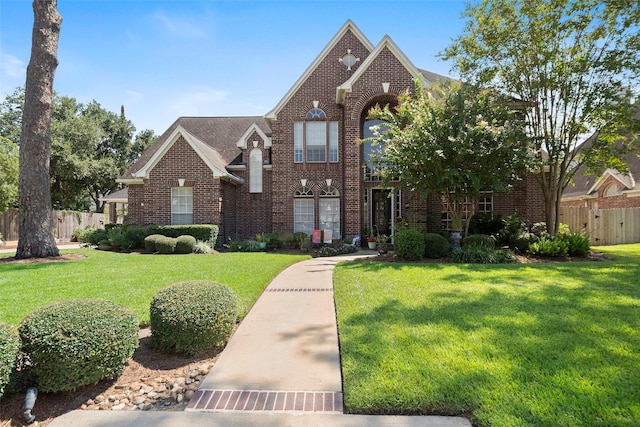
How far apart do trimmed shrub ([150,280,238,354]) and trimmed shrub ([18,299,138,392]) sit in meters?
0.46

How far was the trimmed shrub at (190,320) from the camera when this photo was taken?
12.4 feet

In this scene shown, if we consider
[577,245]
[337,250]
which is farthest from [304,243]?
[577,245]

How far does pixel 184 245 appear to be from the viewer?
45.1ft

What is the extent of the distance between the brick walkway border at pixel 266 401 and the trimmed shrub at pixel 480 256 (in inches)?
319

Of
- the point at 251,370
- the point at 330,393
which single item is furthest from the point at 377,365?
the point at 251,370

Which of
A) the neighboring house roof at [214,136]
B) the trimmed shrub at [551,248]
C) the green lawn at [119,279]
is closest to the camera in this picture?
the green lawn at [119,279]

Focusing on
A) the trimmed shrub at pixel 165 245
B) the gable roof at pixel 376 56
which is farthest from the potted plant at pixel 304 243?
the gable roof at pixel 376 56

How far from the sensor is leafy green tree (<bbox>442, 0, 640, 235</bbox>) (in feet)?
35.0

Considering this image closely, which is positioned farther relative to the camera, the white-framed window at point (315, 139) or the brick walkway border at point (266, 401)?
the white-framed window at point (315, 139)

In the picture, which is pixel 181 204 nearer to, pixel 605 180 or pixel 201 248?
pixel 201 248

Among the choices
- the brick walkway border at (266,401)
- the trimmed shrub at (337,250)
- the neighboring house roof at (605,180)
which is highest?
the neighboring house roof at (605,180)

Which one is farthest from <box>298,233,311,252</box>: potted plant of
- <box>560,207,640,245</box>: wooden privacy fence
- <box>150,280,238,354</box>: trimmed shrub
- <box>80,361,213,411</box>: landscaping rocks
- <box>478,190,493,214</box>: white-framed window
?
<box>560,207,640,245</box>: wooden privacy fence

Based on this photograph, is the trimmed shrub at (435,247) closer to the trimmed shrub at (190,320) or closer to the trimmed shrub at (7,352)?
the trimmed shrub at (190,320)

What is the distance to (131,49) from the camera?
33.4 ft
